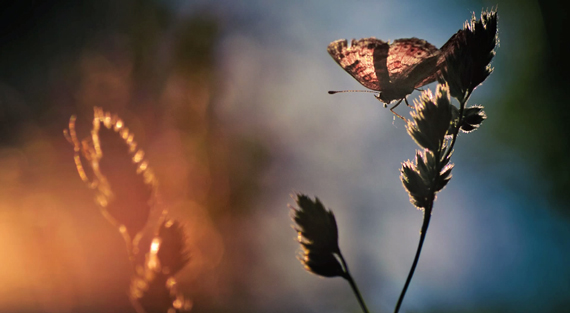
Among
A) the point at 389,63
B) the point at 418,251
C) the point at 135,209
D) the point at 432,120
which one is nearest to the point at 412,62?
the point at 389,63

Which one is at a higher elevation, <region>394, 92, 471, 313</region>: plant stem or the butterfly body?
the butterfly body

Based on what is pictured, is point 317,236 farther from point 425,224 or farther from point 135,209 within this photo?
point 135,209

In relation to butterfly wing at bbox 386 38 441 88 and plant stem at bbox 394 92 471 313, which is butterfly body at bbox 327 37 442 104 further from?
plant stem at bbox 394 92 471 313

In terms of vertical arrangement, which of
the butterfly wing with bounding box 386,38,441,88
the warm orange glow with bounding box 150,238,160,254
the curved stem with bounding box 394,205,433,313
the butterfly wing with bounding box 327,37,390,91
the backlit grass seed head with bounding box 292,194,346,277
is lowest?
the curved stem with bounding box 394,205,433,313

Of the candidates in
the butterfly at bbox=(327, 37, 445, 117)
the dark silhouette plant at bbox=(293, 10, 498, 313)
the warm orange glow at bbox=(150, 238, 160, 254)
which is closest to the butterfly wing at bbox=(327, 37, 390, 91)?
the butterfly at bbox=(327, 37, 445, 117)

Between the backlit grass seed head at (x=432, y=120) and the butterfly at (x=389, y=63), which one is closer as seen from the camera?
the backlit grass seed head at (x=432, y=120)

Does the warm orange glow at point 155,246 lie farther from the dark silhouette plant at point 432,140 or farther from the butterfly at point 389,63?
the butterfly at point 389,63

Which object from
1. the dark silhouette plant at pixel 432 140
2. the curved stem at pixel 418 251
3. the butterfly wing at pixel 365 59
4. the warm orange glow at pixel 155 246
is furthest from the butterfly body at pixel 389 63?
the warm orange glow at pixel 155 246
